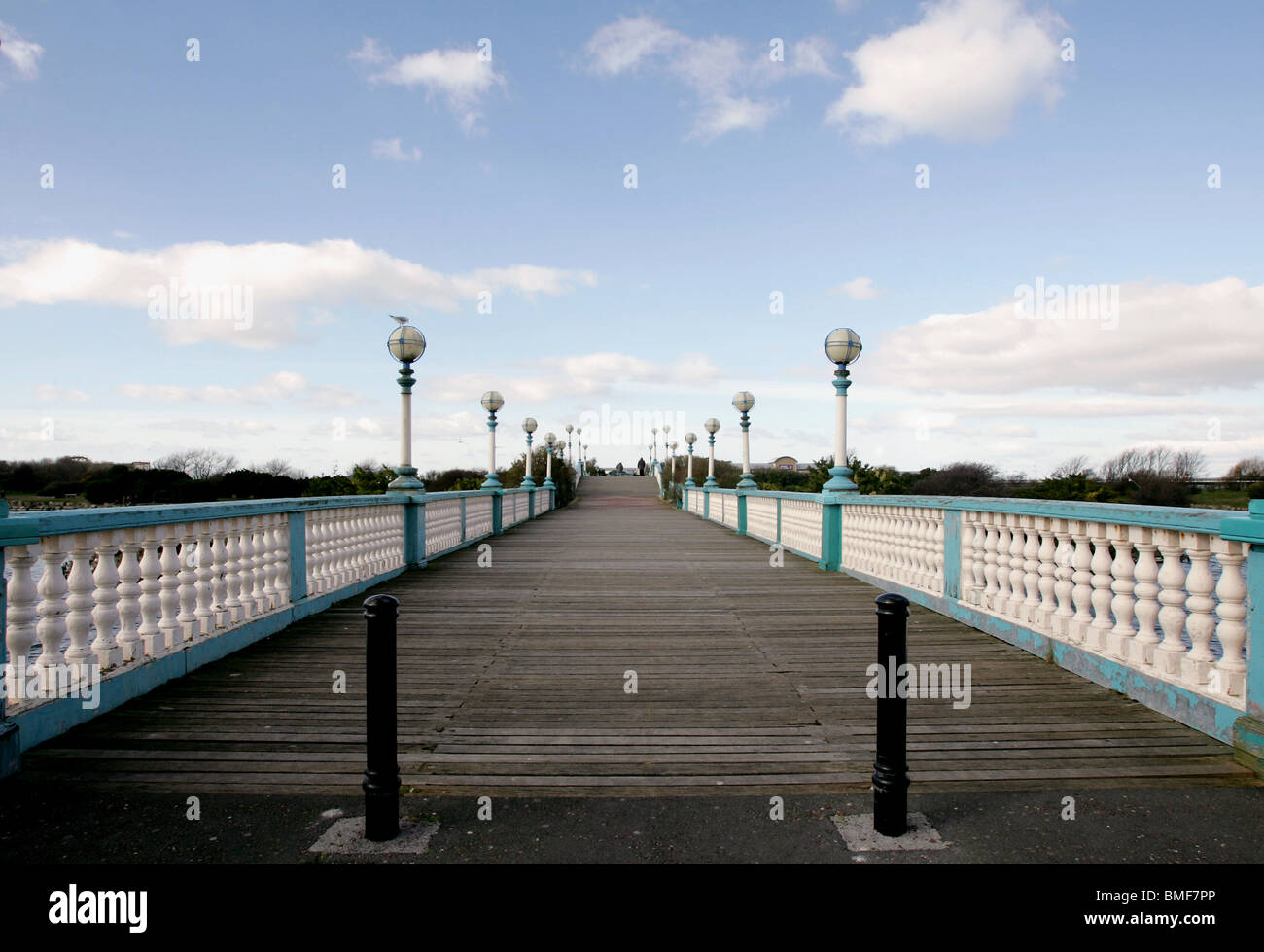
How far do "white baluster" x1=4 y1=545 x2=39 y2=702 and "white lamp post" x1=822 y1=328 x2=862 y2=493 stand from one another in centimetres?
919

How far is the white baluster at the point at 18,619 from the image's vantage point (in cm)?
365

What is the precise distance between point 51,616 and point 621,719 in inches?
123

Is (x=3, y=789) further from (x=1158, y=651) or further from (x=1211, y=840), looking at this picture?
(x=1158, y=651)

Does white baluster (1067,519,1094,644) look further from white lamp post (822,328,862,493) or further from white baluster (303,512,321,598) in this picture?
white baluster (303,512,321,598)

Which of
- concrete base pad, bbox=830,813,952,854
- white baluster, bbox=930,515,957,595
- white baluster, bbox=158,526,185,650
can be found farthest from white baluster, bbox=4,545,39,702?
white baluster, bbox=930,515,957,595

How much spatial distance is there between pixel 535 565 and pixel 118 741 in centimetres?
754

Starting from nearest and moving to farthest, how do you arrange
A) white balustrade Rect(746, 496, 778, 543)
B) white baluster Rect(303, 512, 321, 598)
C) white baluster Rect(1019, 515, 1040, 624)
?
1. white baluster Rect(1019, 515, 1040, 624)
2. white baluster Rect(303, 512, 321, 598)
3. white balustrade Rect(746, 496, 778, 543)

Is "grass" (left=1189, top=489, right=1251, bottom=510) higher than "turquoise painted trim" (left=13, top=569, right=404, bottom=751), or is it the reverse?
"grass" (left=1189, top=489, right=1251, bottom=510)

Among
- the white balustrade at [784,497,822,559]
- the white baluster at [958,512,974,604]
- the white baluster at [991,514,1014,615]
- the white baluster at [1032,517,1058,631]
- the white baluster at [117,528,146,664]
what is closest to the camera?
the white baluster at [117,528,146,664]

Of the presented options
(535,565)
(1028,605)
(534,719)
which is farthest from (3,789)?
(535,565)

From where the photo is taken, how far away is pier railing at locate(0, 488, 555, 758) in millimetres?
3689

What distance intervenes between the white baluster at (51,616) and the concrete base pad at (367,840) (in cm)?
212

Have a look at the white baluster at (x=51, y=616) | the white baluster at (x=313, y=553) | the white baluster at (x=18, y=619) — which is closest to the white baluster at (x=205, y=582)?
the white baluster at (x=51, y=616)
